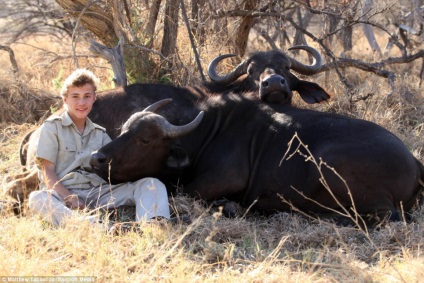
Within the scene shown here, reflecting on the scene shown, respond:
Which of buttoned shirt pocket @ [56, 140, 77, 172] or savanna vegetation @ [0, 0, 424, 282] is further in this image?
buttoned shirt pocket @ [56, 140, 77, 172]

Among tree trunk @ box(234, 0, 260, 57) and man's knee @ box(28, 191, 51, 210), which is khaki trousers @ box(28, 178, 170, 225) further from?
tree trunk @ box(234, 0, 260, 57)

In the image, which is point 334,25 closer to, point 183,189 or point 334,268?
point 183,189

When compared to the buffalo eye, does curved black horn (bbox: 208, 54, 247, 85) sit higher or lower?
higher

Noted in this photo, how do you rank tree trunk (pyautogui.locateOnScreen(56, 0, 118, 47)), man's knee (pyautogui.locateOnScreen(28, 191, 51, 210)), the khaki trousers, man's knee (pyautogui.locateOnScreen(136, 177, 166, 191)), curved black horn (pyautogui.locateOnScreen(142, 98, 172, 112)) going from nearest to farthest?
the khaki trousers
man's knee (pyautogui.locateOnScreen(28, 191, 51, 210))
man's knee (pyautogui.locateOnScreen(136, 177, 166, 191))
curved black horn (pyautogui.locateOnScreen(142, 98, 172, 112))
tree trunk (pyautogui.locateOnScreen(56, 0, 118, 47))

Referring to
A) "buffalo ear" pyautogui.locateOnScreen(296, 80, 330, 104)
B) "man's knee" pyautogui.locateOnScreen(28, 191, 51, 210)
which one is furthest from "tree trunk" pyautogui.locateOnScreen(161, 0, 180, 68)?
"man's knee" pyautogui.locateOnScreen(28, 191, 51, 210)

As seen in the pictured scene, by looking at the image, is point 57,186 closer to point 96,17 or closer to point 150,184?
point 150,184

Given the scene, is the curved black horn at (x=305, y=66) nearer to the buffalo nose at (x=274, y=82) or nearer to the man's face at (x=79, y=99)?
the buffalo nose at (x=274, y=82)

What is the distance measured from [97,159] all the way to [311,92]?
3599 mm

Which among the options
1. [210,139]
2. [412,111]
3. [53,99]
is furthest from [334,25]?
[210,139]

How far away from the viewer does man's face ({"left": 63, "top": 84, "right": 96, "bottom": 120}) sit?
5.89 meters

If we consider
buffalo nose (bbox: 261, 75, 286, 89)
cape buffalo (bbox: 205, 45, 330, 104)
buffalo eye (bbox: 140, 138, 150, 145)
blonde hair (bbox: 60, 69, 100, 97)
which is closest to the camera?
blonde hair (bbox: 60, 69, 100, 97)

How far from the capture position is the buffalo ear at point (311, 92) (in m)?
A: 8.38

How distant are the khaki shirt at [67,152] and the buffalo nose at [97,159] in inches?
7.6

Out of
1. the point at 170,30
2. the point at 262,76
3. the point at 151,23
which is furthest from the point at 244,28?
the point at 262,76
